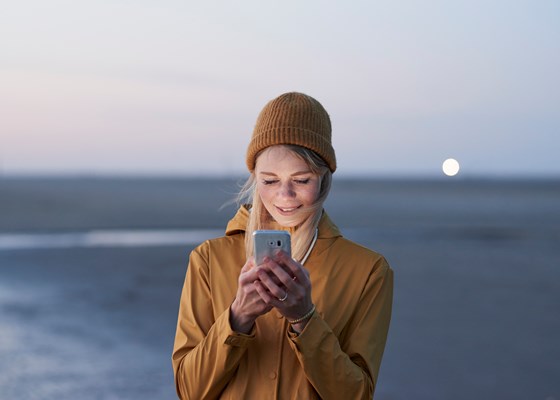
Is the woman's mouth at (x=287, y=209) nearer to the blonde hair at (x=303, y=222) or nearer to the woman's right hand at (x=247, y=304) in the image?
the blonde hair at (x=303, y=222)

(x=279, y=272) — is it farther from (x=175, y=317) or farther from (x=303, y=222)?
(x=175, y=317)

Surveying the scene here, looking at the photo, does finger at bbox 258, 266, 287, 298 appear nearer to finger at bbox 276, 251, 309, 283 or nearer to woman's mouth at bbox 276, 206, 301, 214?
finger at bbox 276, 251, 309, 283

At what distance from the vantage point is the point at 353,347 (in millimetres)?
2352

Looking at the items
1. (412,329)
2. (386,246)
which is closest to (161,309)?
(412,329)

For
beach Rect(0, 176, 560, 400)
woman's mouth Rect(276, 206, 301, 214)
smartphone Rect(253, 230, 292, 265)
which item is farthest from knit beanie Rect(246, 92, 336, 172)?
beach Rect(0, 176, 560, 400)

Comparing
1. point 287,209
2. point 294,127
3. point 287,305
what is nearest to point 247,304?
point 287,305

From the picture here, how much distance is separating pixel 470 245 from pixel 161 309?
39.6 ft

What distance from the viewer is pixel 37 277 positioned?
46.0 feet

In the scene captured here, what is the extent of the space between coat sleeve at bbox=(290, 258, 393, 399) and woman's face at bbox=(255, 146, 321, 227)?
0.34 m

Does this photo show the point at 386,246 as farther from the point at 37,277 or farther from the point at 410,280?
the point at 37,277

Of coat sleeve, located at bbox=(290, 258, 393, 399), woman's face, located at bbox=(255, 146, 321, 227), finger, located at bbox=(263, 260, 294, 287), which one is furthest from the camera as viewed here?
woman's face, located at bbox=(255, 146, 321, 227)

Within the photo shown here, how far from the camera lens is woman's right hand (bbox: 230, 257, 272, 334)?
2129mm

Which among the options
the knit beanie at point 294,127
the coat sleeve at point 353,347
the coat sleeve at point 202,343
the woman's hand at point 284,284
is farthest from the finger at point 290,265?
the knit beanie at point 294,127

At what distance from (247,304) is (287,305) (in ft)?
0.42
